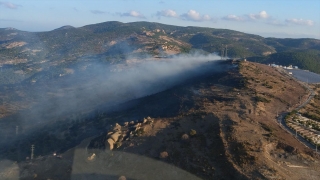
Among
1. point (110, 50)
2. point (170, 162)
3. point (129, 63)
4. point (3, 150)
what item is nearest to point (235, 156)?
point (170, 162)

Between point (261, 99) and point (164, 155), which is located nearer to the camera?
point (164, 155)

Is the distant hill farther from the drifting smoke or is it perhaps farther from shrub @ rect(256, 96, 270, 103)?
shrub @ rect(256, 96, 270, 103)

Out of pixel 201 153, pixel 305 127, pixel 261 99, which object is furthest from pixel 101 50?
pixel 201 153

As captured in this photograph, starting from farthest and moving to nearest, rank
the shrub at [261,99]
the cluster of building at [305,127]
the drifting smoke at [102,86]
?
the drifting smoke at [102,86] → the shrub at [261,99] → the cluster of building at [305,127]

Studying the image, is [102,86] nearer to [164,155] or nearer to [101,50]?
[164,155]

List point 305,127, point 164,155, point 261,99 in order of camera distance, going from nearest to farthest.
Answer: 1. point 164,155
2. point 305,127
3. point 261,99

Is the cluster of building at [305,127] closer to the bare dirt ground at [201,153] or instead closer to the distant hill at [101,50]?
the bare dirt ground at [201,153]

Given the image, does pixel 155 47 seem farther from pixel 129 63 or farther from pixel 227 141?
pixel 227 141

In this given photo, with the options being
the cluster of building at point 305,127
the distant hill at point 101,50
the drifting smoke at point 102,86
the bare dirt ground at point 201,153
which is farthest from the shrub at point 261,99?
the distant hill at point 101,50
